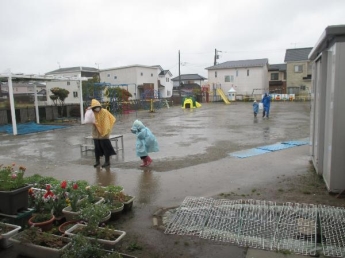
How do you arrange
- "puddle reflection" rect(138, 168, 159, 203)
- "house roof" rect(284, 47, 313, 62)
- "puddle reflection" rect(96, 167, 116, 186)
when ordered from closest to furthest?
"puddle reflection" rect(138, 168, 159, 203) < "puddle reflection" rect(96, 167, 116, 186) < "house roof" rect(284, 47, 313, 62)

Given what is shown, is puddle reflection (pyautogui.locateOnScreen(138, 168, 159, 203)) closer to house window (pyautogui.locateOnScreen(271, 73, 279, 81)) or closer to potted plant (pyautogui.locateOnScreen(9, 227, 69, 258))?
potted plant (pyautogui.locateOnScreen(9, 227, 69, 258))

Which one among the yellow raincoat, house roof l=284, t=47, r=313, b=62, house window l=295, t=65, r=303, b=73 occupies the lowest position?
the yellow raincoat

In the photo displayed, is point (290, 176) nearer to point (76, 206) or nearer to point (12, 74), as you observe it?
point (76, 206)

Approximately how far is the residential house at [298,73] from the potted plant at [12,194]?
40.9 meters

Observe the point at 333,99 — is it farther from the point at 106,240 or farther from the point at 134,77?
the point at 134,77

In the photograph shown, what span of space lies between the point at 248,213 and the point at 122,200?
5.86 feet

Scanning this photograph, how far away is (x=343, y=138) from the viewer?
4641 millimetres

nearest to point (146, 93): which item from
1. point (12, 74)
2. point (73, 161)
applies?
point (12, 74)

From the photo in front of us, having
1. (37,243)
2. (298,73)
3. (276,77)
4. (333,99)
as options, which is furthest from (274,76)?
(37,243)

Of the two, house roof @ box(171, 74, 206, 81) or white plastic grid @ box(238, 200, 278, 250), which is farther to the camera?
house roof @ box(171, 74, 206, 81)

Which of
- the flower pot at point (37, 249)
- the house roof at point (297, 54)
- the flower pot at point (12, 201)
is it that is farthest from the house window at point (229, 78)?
the flower pot at point (37, 249)

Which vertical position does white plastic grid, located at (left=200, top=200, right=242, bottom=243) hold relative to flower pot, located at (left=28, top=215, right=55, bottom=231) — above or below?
below

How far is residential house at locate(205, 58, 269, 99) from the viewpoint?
42.1 meters

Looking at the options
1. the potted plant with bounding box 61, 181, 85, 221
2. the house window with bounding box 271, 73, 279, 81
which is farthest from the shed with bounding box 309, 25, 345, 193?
the house window with bounding box 271, 73, 279, 81
